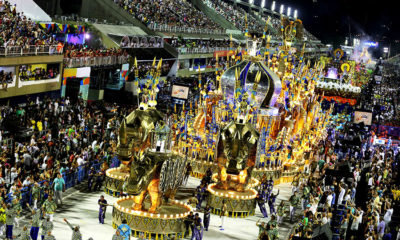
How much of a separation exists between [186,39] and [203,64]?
5255 mm

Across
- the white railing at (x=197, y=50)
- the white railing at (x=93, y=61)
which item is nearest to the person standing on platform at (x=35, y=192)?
the white railing at (x=93, y=61)

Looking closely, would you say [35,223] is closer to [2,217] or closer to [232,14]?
[2,217]

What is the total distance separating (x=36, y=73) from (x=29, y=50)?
1.72m

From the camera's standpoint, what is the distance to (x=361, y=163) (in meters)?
28.9

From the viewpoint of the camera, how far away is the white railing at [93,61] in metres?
34.1

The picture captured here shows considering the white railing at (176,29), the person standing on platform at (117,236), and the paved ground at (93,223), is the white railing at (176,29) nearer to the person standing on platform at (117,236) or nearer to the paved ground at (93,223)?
the paved ground at (93,223)

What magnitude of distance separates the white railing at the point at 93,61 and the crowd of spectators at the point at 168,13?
11180mm

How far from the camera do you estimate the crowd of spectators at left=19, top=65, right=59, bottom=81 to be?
3002cm

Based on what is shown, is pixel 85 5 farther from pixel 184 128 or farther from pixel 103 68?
pixel 184 128

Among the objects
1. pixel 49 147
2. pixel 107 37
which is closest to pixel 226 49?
pixel 107 37

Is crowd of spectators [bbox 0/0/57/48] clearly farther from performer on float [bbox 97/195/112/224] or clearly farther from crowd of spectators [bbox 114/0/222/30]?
crowd of spectators [bbox 114/0/222/30]

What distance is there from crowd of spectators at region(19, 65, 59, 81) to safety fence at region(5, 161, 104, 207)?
28.5 ft

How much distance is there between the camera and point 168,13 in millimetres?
60344

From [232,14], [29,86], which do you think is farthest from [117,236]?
[232,14]
